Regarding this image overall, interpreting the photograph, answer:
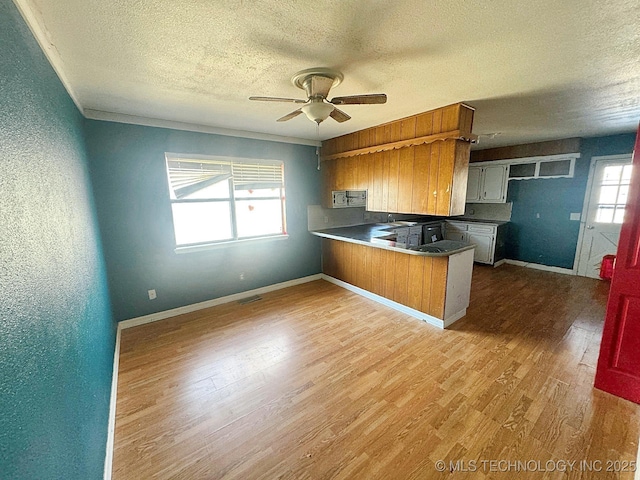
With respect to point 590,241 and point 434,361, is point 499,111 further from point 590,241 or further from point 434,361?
point 590,241

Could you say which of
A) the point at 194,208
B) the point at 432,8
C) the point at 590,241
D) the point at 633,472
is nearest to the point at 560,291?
the point at 590,241

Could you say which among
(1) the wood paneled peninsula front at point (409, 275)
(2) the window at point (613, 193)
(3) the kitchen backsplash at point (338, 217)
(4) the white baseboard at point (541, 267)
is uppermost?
(2) the window at point (613, 193)

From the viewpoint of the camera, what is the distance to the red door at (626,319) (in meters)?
1.83

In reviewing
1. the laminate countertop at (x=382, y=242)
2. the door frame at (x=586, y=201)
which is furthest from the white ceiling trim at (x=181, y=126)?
the door frame at (x=586, y=201)

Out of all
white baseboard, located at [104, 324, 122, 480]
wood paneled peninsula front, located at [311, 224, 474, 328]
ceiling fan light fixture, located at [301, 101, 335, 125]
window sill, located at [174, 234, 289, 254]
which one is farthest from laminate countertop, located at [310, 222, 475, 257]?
white baseboard, located at [104, 324, 122, 480]

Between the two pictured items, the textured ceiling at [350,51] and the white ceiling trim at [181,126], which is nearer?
the textured ceiling at [350,51]

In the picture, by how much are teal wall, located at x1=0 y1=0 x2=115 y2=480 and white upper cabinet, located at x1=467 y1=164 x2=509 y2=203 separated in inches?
257

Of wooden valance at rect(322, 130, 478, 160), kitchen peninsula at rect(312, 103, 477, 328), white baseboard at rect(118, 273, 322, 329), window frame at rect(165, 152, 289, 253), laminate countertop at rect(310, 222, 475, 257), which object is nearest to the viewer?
wooden valance at rect(322, 130, 478, 160)

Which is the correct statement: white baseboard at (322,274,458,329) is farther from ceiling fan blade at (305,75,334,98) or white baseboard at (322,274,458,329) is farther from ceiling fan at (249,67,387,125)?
ceiling fan blade at (305,75,334,98)

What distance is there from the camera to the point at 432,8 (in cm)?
121

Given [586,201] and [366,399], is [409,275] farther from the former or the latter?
[586,201]

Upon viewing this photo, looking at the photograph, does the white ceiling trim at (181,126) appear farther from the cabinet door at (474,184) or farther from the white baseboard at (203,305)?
the cabinet door at (474,184)

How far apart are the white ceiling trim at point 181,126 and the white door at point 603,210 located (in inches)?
198

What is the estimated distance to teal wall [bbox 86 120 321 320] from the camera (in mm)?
2799
